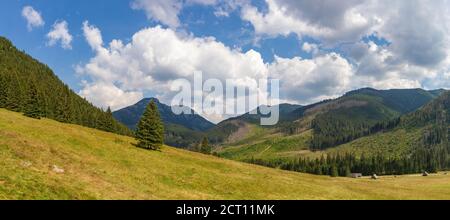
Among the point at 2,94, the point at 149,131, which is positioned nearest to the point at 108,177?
the point at 149,131

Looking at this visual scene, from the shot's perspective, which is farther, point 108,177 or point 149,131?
point 149,131

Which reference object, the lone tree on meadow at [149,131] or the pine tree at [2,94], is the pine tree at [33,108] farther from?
the lone tree on meadow at [149,131]

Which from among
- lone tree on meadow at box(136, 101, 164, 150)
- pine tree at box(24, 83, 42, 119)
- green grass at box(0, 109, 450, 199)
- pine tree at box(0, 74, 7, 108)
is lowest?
green grass at box(0, 109, 450, 199)

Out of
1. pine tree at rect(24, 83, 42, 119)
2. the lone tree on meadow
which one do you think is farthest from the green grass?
pine tree at rect(24, 83, 42, 119)

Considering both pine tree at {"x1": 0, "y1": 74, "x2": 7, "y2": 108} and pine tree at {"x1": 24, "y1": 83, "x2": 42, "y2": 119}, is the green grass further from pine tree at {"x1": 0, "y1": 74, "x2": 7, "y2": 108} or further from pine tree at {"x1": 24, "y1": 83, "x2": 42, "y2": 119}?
pine tree at {"x1": 0, "y1": 74, "x2": 7, "y2": 108}

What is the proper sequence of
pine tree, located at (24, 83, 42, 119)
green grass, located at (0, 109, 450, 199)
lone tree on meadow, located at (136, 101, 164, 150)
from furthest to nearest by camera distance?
pine tree, located at (24, 83, 42, 119), lone tree on meadow, located at (136, 101, 164, 150), green grass, located at (0, 109, 450, 199)

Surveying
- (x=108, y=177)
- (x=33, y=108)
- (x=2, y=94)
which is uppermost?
(x=2, y=94)

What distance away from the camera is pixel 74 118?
13312cm

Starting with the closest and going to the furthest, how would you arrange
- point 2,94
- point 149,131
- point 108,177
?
point 108,177 < point 149,131 < point 2,94

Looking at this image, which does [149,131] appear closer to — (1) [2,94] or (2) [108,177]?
(2) [108,177]
